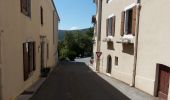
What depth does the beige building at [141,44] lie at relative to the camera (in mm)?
10953

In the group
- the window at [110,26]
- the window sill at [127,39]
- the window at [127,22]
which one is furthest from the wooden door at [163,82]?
the window at [110,26]

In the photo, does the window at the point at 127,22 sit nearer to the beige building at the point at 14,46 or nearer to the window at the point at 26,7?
the beige building at the point at 14,46

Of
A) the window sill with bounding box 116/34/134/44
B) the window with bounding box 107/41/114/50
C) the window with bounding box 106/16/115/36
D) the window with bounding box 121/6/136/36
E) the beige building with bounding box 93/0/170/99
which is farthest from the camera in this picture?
the window with bounding box 107/41/114/50

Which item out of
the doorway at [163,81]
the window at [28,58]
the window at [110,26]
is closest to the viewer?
the doorway at [163,81]

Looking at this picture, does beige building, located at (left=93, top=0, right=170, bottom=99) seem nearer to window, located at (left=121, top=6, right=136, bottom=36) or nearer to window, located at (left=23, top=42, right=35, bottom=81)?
window, located at (left=121, top=6, right=136, bottom=36)

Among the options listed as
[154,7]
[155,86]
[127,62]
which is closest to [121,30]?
[127,62]

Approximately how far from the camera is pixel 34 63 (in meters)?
15.1

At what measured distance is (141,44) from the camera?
43.9 ft

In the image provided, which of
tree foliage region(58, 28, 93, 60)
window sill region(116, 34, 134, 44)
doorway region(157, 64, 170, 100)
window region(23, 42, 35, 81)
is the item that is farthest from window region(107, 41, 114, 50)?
tree foliage region(58, 28, 93, 60)

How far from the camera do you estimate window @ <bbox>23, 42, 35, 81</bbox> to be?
40.1ft

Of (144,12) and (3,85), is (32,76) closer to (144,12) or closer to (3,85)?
(3,85)

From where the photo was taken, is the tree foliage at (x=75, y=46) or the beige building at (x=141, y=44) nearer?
the beige building at (x=141, y=44)

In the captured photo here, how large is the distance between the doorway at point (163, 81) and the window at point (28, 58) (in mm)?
6771

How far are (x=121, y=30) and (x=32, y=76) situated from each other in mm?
7009
